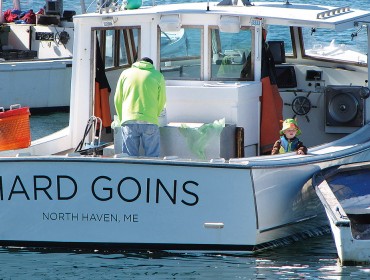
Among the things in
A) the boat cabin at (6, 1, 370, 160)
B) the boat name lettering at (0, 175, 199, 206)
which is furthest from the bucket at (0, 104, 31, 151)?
the boat cabin at (6, 1, 370, 160)

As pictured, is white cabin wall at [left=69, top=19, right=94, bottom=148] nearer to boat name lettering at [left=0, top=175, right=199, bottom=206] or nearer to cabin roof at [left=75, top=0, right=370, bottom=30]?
cabin roof at [left=75, top=0, right=370, bottom=30]

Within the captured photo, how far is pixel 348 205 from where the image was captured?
11578 millimetres

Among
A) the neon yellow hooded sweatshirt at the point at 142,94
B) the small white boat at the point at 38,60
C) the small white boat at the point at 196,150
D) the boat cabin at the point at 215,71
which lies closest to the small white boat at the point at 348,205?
the small white boat at the point at 196,150

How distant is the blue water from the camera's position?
10.8 m

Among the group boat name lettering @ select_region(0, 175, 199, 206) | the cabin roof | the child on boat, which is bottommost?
boat name lettering @ select_region(0, 175, 199, 206)

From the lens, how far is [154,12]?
41.0 ft

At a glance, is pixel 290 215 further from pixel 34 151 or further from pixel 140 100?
pixel 34 151

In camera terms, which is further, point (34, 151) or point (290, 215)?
point (34, 151)

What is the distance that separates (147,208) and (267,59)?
8.37 feet

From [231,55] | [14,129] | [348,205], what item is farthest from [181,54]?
[348,205]

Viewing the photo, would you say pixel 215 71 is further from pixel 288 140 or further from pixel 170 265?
pixel 170 265

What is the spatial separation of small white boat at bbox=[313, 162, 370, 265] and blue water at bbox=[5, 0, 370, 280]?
0.21 m

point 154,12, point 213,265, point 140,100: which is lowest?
point 213,265

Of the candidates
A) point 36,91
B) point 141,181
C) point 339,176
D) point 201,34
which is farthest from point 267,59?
point 36,91
